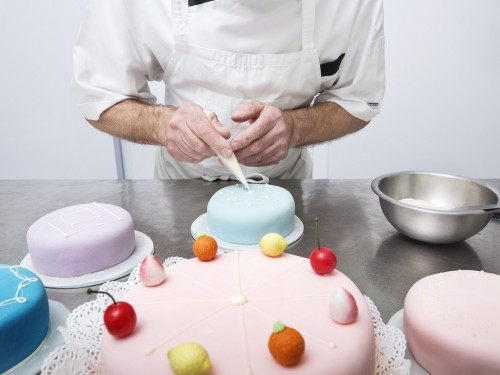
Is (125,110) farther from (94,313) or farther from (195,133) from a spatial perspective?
Answer: (94,313)

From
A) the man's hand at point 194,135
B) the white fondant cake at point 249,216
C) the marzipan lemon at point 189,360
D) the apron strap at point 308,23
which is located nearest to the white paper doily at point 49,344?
the marzipan lemon at point 189,360

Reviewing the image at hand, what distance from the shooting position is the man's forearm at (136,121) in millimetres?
1656

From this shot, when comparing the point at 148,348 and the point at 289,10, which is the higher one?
the point at 289,10

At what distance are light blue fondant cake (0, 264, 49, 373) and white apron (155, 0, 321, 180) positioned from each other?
101cm

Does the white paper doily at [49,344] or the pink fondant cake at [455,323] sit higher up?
the pink fondant cake at [455,323]

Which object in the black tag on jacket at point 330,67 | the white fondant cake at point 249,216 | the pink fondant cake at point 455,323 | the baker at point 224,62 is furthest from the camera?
the black tag on jacket at point 330,67

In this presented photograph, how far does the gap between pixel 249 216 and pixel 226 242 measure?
0.12 m

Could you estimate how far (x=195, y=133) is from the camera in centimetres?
140

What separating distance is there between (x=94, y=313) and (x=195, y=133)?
2.14ft

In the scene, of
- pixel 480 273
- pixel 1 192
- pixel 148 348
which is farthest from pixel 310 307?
pixel 1 192

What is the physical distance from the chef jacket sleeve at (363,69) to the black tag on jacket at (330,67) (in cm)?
4

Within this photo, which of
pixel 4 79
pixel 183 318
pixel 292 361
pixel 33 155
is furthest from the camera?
pixel 33 155

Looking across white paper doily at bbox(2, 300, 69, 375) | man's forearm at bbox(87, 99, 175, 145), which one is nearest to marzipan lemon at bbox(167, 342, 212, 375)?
white paper doily at bbox(2, 300, 69, 375)

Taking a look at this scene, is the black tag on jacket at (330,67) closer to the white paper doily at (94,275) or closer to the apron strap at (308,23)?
the apron strap at (308,23)
